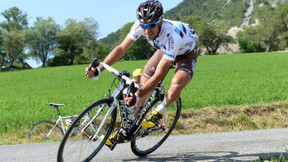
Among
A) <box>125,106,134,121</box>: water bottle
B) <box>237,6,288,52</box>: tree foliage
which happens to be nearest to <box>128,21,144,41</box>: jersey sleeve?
<box>125,106,134,121</box>: water bottle

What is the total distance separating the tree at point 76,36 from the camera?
91.4m

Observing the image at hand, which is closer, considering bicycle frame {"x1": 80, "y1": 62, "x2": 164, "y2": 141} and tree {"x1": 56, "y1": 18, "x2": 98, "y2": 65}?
bicycle frame {"x1": 80, "y1": 62, "x2": 164, "y2": 141}

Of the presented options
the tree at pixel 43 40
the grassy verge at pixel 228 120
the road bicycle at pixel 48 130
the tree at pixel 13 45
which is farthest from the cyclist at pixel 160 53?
the tree at pixel 43 40

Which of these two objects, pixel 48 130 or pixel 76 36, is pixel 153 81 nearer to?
pixel 48 130

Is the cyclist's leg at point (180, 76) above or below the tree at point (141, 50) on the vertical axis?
above

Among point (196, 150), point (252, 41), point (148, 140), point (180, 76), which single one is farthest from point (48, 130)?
point (252, 41)

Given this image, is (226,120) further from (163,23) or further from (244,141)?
(163,23)

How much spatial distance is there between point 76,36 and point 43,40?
9.57m

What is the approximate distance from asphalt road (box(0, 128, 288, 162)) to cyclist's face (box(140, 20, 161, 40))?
1.85 meters

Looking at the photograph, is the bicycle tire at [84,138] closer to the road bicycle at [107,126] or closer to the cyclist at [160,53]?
the road bicycle at [107,126]

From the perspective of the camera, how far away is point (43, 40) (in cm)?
8862

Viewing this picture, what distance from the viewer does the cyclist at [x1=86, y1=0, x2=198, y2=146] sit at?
13.9ft

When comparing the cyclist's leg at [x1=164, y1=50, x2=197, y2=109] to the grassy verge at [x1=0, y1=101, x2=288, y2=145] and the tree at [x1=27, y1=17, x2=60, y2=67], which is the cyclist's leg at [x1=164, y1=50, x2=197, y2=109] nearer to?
the grassy verge at [x1=0, y1=101, x2=288, y2=145]

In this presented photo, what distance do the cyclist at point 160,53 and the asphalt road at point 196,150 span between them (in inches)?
33.9
